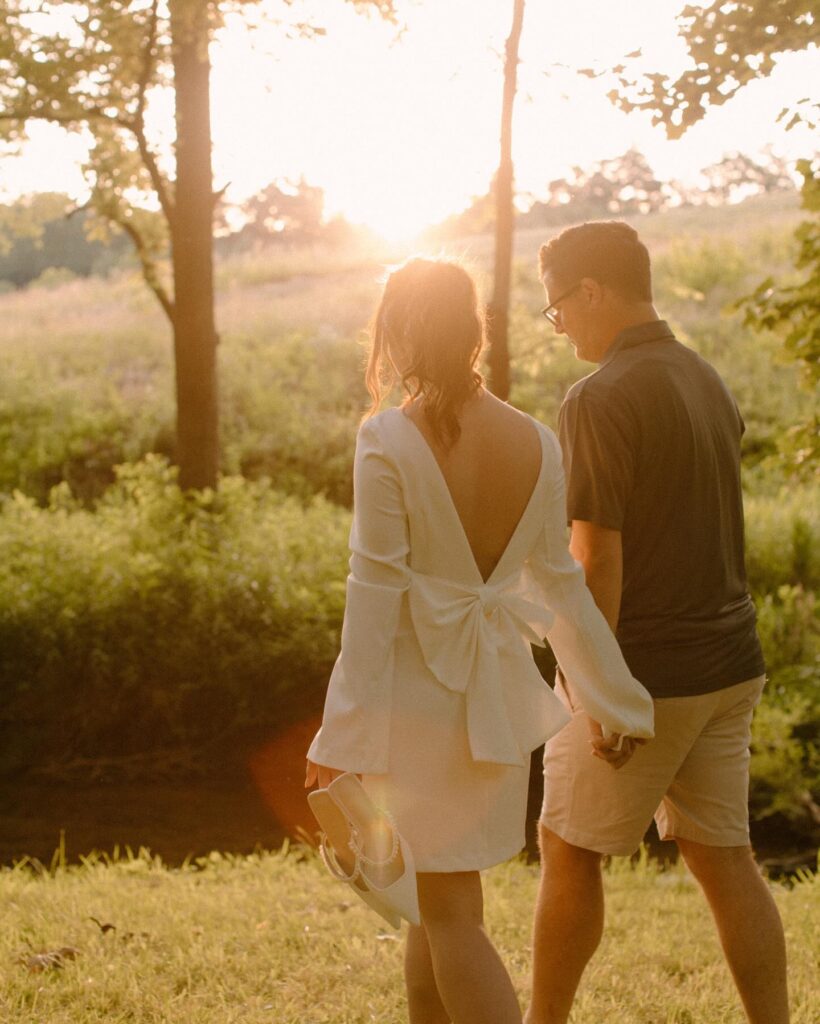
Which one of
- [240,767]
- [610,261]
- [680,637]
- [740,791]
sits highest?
[610,261]

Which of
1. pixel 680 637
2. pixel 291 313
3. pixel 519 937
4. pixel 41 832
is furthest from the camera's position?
pixel 291 313

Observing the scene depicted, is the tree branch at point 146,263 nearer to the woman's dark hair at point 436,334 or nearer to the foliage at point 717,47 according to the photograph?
the foliage at point 717,47

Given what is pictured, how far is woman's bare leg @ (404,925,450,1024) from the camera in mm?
2930

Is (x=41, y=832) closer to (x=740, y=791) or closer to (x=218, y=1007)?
(x=218, y=1007)

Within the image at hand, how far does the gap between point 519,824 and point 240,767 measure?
6.36m

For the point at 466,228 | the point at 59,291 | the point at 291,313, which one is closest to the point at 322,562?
the point at 466,228

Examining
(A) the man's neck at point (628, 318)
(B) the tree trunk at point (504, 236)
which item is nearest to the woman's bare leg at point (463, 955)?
(A) the man's neck at point (628, 318)

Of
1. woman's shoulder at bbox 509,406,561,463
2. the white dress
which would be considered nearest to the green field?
woman's shoulder at bbox 509,406,561,463

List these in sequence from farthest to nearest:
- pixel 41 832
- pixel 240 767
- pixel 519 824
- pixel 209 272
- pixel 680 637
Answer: pixel 209 272, pixel 240 767, pixel 41 832, pixel 680 637, pixel 519 824

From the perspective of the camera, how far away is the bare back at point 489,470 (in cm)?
279

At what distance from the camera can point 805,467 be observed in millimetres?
5234

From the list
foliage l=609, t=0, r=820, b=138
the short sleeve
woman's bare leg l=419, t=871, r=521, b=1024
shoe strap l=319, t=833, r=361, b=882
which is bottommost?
woman's bare leg l=419, t=871, r=521, b=1024

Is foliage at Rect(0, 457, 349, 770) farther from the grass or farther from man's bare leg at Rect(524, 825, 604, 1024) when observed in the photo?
man's bare leg at Rect(524, 825, 604, 1024)

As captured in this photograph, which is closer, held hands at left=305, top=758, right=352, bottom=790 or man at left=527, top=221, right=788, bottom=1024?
held hands at left=305, top=758, right=352, bottom=790
